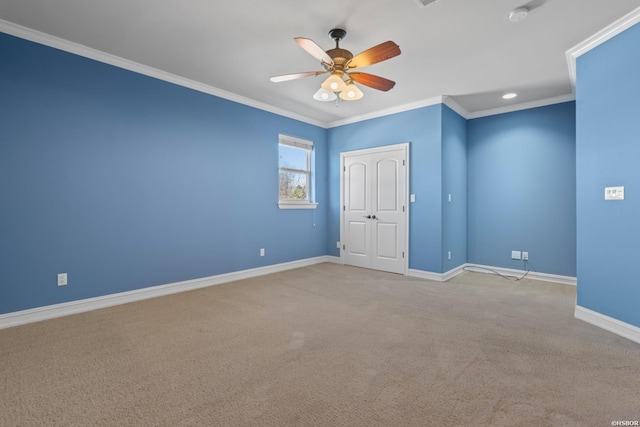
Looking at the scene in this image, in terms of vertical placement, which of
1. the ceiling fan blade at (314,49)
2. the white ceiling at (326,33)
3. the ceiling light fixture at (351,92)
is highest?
the white ceiling at (326,33)

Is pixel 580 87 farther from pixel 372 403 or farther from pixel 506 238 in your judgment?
pixel 372 403

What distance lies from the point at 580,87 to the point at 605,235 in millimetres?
1542

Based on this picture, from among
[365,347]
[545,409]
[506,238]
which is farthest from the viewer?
[506,238]

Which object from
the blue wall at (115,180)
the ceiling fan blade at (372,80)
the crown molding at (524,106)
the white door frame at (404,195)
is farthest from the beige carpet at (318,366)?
the crown molding at (524,106)

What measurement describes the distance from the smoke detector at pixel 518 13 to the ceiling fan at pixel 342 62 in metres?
1.07

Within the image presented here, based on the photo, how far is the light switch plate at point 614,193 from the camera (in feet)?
8.78

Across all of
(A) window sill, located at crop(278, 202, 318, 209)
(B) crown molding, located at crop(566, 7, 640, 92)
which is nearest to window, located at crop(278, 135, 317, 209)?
(A) window sill, located at crop(278, 202, 318, 209)

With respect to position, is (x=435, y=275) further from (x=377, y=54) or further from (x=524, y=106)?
(x=377, y=54)

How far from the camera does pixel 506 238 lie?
5.01 m

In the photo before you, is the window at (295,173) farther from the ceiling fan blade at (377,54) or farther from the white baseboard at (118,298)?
the ceiling fan blade at (377,54)

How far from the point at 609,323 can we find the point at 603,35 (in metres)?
2.69

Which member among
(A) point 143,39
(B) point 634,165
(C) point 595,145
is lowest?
(B) point 634,165

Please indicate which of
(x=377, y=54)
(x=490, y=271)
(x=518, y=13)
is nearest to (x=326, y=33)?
(x=377, y=54)

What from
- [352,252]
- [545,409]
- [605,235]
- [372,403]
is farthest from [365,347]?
[352,252]
